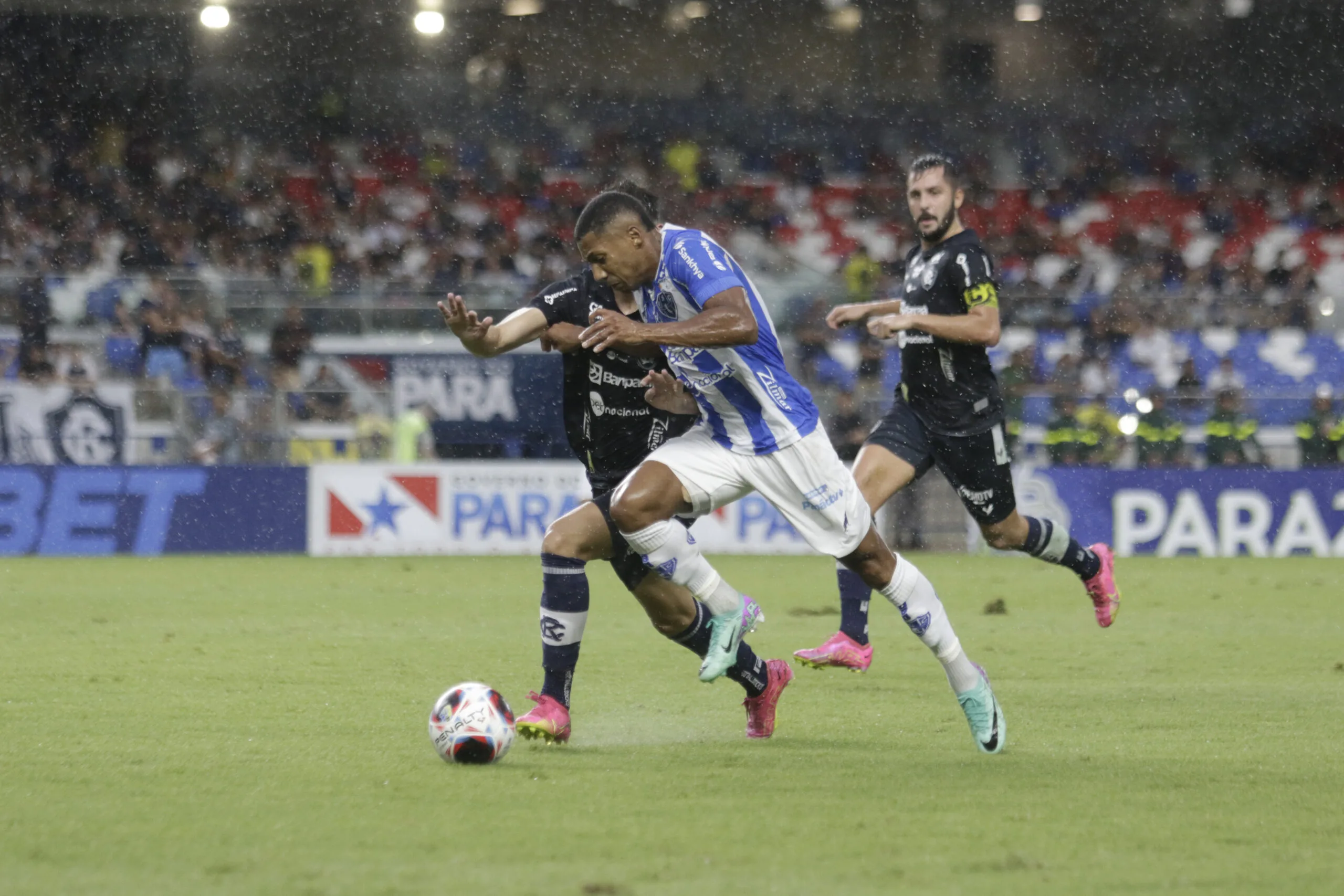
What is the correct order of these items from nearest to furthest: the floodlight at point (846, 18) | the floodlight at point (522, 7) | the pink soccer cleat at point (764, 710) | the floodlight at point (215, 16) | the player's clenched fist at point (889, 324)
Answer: the pink soccer cleat at point (764, 710) < the player's clenched fist at point (889, 324) < the floodlight at point (215, 16) < the floodlight at point (522, 7) < the floodlight at point (846, 18)

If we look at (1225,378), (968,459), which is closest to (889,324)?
(968,459)

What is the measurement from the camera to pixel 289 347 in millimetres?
16594

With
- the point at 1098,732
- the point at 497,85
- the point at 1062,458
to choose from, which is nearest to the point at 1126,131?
the point at 497,85

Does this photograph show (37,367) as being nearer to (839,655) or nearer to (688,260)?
(839,655)

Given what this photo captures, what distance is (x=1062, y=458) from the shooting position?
16.7 meters

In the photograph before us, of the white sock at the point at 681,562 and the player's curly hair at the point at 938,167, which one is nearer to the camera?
the white sock at the point at 681,562

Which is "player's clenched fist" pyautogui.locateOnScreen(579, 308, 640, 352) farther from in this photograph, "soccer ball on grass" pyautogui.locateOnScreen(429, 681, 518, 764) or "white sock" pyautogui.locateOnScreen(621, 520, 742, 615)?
"soccer ball on grass" pyautogui.locateOnScreen(429, 681, 518, 764)

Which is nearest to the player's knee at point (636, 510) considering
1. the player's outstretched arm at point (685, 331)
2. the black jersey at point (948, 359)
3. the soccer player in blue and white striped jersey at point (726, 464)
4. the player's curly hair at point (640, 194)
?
the soccer player in blue and white striped jersey at point (726, 464)

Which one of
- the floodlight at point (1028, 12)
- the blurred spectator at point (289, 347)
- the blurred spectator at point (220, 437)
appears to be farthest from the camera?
the floodlight at point (1028, 12)

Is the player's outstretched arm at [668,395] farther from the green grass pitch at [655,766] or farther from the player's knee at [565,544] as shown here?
the green grass pitch at [655,766]

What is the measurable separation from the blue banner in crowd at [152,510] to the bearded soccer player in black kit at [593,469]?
10.2 m

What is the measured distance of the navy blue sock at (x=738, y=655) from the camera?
5676mm

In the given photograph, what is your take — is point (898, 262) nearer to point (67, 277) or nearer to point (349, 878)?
point (67, 277)

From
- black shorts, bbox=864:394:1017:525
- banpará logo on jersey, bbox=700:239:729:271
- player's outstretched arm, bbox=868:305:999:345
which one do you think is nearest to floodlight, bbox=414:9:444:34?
black shorts, bbox=864:394:1017:525
